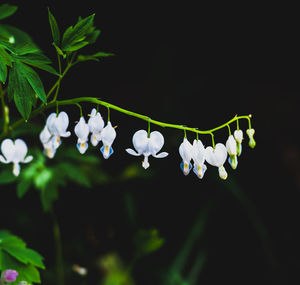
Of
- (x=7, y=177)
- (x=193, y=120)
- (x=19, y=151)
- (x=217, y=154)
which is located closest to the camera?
(x=217, y=154)

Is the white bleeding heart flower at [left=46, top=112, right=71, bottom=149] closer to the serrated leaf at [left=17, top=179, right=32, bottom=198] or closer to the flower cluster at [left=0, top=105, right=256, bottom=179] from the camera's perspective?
the flower cluster at [left=0, top=105, right=256, bottom=179]

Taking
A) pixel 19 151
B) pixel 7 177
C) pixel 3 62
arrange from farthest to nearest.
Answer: pixel 7 177, pixel 19 151, pixel 3 62

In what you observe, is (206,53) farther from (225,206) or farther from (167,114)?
(225,206)

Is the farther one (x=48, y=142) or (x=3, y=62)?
(x=48, y=142)

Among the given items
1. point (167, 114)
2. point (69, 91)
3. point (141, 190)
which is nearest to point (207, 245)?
point (141, 190)

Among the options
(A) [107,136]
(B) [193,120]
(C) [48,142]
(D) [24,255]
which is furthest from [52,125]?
(B) [193,120]

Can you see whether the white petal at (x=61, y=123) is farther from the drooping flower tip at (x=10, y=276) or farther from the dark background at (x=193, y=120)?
the dark background at (x=193, y=120)

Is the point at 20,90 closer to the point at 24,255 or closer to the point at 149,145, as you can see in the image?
the point at 149,145
